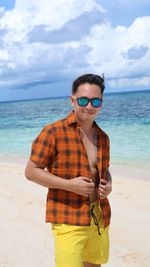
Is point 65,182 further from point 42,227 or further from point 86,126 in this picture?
point 42,227

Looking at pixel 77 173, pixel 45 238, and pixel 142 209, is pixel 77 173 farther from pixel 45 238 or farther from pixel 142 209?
pixel 142 209

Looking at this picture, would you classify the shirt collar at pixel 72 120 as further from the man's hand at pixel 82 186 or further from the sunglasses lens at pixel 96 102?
the man's hand at pixel 82 186

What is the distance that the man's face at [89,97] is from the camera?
2.62 m

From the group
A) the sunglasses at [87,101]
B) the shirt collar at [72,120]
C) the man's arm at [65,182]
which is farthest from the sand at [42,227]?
the sunglasses at [87,101]

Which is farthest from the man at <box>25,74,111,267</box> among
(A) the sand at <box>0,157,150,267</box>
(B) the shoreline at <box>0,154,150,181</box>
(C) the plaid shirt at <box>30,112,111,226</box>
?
(B) the shoreline at <box>0,154,150,181</box>

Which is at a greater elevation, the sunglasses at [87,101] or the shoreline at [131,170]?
the sunglasses at [87,101]

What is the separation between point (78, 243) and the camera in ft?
8.26

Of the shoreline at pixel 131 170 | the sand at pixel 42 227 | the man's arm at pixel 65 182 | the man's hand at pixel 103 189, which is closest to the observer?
the man's arm at pixel 65 182

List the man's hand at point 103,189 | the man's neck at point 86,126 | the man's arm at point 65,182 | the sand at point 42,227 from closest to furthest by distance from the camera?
1. the man's arm at point 65,182
2. the man's hand at point 103,189
3. the man's neck at point 86,126
4. the sand at point 42,227

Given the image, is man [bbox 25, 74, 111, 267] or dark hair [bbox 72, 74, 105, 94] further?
dark hair [bbox 72, 74, 105, 94]

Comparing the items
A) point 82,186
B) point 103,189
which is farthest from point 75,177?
point 103,189

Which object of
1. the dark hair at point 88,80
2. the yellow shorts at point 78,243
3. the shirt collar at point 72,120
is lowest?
the yellow shorts at point 78,243

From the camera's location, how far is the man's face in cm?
262

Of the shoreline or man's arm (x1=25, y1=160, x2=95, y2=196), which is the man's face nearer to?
man's arm (x1=25, y1=160, x2=95, y2=196)
